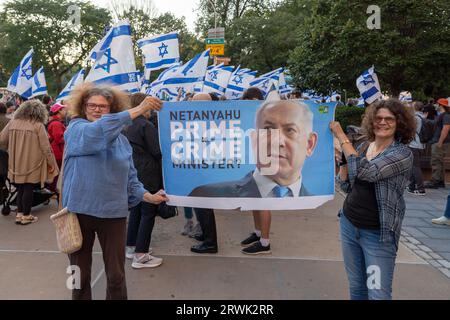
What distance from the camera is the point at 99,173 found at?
260cm

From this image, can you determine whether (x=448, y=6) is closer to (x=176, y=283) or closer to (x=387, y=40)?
(x=387, y=40)

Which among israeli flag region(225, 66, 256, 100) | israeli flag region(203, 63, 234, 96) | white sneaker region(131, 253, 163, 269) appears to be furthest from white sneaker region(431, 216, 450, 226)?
israeli flag region(225, 66, 256, 100)

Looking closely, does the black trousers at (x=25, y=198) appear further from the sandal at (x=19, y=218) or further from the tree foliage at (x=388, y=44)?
the tree foliage at (x=388, y=44)

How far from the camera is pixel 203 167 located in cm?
401

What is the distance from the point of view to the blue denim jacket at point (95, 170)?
8.08ft

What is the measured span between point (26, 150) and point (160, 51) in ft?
9.21

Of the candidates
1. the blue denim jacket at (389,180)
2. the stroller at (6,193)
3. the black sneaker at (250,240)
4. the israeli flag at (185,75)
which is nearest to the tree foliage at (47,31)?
the israeli flag at (185,75)

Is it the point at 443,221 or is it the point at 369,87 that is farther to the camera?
the point at 443,221

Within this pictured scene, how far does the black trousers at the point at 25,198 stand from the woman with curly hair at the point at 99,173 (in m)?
3.40

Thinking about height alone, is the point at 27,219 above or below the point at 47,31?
below

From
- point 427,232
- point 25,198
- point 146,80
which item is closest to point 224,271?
point 427,232

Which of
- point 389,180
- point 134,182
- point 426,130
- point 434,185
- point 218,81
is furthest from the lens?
point 218,81

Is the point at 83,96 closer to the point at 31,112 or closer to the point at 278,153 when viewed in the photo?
the point at 278,153

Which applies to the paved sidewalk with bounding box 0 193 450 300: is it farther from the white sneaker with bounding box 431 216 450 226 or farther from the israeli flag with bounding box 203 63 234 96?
the israeli flag with bounding box 203 63 234 96
